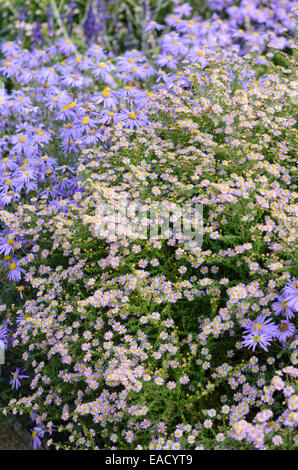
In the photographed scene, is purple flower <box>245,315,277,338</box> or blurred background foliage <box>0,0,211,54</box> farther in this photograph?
blurred background foliage <box>0,0,211,54</box>

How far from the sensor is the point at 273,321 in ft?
7.74

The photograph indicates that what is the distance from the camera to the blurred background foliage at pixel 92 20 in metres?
5.18

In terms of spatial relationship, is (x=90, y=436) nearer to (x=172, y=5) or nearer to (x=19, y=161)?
(x=19, y=161)

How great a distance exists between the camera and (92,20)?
5.09m

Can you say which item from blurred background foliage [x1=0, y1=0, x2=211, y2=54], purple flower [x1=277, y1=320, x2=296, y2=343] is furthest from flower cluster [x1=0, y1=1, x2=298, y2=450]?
blurred background foliage [x1=0, y1=0, x2=211, y2=54]

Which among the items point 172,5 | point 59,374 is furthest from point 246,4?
point 59,374

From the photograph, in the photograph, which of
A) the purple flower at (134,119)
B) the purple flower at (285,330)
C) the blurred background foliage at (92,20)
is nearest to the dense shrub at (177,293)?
the purple flower at (285,330)

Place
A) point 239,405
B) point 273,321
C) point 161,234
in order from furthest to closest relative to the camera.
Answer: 1. point 161,234
2. point 273,321
3. point 239,405

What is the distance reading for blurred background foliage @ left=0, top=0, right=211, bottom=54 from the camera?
5.18 metres

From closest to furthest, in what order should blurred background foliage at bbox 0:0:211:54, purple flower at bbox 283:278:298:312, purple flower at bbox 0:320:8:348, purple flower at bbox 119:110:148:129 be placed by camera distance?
purple flower at bbox 283:278:298:312 < purple flower at bbox 0:320:8:348 < purple flower at bbox 119:110:148:129 < blurred background foliage at bbox 0:0:211:54

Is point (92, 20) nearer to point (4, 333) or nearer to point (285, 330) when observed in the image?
point (4, 333)

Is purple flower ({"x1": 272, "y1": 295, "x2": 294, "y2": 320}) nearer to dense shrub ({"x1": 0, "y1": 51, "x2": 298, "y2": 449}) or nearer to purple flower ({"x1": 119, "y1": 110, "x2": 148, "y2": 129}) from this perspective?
dense shrub ({"x1": 0, "y1": 51, "x2": 298, "y2": 449})

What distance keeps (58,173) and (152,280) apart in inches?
54.2

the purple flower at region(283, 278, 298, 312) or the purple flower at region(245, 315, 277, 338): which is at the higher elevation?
the purple flower at region(283, 278, 298, 312)
